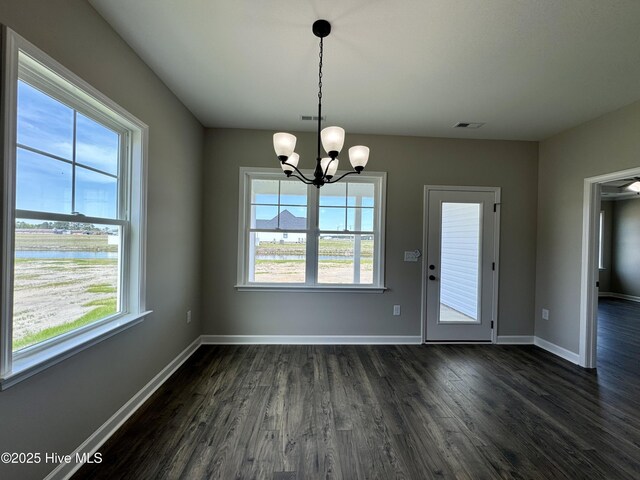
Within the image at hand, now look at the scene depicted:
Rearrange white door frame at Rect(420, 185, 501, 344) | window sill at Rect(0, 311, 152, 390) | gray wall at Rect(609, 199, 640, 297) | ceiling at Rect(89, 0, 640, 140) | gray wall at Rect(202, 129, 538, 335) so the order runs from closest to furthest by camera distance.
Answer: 1. window sill at Rect(0, 311, 152, 390)
2. ceiling at Rect(89, 0, 640, 140)
3. gray wall at Rect(202, 129, 538, 335)
4. white door frame at Rect(420, 185, 501, 344)
5. gray wall at Rect(609, 199, 640, 297)

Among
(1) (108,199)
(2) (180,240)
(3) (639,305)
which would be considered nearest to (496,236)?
(2) (180,240)

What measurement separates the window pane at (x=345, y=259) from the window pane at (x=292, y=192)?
0.57 metres

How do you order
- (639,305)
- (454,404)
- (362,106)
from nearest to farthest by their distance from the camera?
(454,404)
(362,106)
(639,305)

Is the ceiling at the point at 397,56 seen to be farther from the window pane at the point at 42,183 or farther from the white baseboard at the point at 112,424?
the white baseboard at the point at 112,424

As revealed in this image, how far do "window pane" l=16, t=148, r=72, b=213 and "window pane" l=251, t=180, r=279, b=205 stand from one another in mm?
2029

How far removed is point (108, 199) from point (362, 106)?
2379 mm

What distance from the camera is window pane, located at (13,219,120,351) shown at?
53.3 inches

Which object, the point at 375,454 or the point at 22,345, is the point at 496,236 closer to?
the point at 375,454

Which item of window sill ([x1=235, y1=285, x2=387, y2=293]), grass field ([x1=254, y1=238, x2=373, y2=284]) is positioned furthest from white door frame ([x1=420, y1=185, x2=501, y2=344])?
grass field ([x1=254, y1=238, x2=373, y2=284])

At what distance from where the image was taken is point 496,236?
3.58m

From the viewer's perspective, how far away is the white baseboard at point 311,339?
3.42 metres

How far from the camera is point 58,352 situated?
1425 millimetres

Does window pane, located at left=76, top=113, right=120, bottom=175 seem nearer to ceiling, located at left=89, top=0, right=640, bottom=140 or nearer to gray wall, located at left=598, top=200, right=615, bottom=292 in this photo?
ceiling, located at left=89, top=0, right=640, bottom=140

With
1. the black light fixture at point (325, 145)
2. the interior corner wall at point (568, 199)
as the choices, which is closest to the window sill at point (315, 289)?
the black light fixture at point (325, 145)
